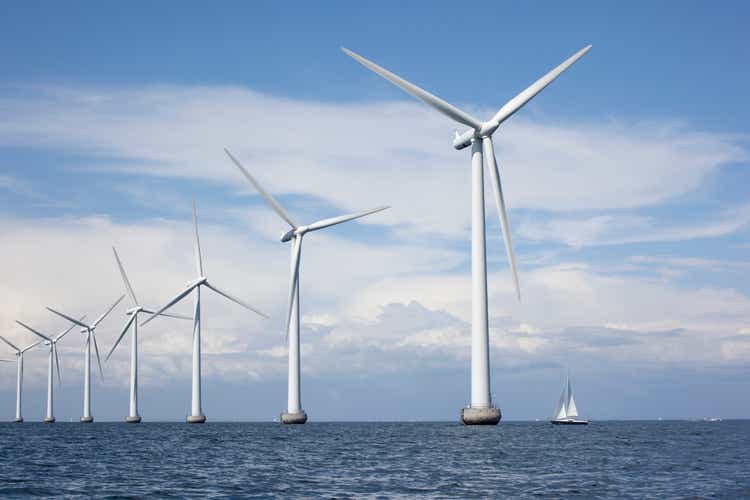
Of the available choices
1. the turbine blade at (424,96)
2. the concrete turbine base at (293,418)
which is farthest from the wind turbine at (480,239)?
the concrete turbine base at (293,418)

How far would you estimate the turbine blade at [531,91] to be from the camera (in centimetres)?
10885

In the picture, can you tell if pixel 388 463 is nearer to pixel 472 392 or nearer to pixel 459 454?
pixel 459 454

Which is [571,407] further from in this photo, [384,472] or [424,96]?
[384,472]

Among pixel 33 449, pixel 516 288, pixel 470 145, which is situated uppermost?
pixel 470 145

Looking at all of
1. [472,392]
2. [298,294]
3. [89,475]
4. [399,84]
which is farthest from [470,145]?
[89,475]

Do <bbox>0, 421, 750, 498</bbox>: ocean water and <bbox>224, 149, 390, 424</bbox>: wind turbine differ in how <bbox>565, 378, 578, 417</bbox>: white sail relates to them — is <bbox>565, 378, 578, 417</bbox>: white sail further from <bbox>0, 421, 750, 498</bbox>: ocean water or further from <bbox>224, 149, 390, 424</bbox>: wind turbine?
<bbox>0, 421, 750, 498</bbox>: ocean water

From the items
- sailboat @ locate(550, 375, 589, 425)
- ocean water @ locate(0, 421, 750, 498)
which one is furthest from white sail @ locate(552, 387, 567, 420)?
ocean water @ locate(0, 421, 750, 498)

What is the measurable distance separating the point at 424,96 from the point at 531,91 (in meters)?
13.3

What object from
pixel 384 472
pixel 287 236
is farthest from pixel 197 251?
pixel 384 472

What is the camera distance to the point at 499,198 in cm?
10325

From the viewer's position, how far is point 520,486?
159 feet

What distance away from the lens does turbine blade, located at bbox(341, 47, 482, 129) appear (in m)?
99.9

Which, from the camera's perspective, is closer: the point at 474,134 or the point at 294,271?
the point at 474,134

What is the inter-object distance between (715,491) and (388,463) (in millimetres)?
23636
